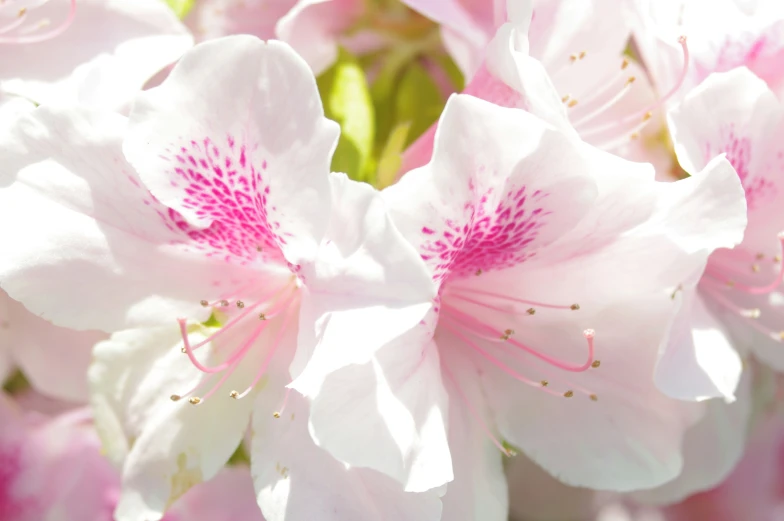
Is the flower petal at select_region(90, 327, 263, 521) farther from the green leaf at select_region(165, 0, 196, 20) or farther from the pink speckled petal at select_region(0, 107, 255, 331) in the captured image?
the green leaf at select_region(165, 0, 196, 20)

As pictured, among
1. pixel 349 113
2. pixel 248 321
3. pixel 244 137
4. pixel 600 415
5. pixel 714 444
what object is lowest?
pixel 714 444

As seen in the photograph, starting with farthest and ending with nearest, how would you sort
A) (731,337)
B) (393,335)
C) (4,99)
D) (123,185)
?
(731,337), (4,99), (123,185), (393,335)

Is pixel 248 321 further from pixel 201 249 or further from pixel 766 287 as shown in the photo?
pixel 766 287

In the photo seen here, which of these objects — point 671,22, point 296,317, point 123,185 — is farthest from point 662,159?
point 123,185

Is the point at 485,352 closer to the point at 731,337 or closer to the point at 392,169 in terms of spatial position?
the point at 392,169

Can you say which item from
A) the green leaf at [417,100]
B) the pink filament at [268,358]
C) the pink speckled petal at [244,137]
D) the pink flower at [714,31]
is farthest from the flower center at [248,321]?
the pink flower at [714,31]

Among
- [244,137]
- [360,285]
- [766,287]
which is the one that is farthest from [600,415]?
[244,137]

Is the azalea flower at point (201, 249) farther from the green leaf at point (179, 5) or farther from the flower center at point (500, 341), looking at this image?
the green leaf at point (179, 5)
